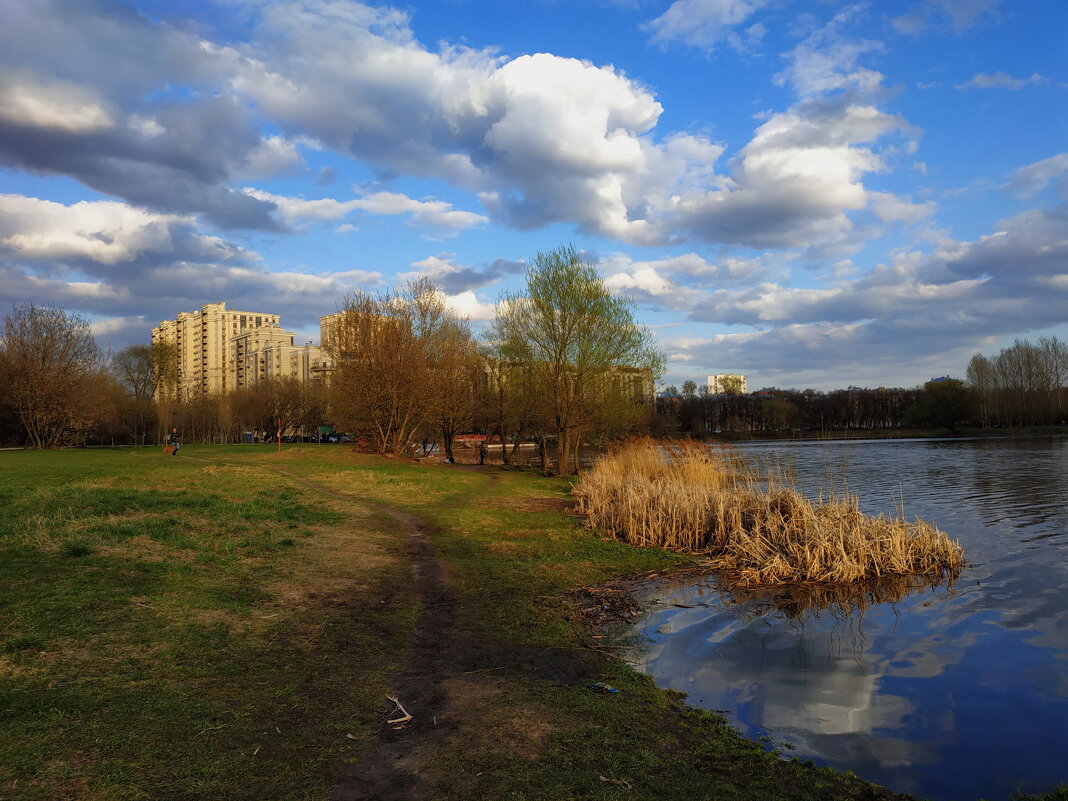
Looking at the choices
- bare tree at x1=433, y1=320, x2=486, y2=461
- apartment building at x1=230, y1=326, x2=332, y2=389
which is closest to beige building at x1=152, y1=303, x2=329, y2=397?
apartment building at x1=230, y1=326, x2=332, y2=389

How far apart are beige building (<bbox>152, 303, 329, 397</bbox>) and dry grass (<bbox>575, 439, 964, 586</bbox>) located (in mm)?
132632

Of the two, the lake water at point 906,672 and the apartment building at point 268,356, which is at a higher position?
the apartment building at point 268,356

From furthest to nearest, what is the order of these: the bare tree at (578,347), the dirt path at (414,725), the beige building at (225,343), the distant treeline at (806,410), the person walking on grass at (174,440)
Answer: the beige building at (225,343) → the distant treeline at (806,410) → the person walking on grass at (174,440) → the bare tree at (578,347) → the dirt path at (414,725)

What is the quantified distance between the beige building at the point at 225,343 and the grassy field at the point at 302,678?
446ft

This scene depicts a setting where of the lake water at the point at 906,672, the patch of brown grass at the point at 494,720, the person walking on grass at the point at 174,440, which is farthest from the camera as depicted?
the person walking on grass at the point at 174,440

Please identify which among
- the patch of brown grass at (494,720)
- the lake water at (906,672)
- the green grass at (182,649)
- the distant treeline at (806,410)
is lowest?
the lake water at (906,672)

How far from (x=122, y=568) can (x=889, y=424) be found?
4701 inches

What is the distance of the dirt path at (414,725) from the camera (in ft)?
13.3

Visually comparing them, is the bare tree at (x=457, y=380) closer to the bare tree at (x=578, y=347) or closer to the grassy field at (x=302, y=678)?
the bare tree at (x=578, y=347)

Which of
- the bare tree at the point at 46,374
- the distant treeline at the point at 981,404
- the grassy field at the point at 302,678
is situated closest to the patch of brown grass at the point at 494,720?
the grassy field at the point at 302,678

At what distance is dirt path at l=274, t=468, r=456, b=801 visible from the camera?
4.07m

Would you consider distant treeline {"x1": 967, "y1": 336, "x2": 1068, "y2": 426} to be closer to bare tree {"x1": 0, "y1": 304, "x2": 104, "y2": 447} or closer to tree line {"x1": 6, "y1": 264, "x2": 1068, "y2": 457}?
tree line {"x1": 6, "y1": 264, "x2": 1068, "y2": 457}

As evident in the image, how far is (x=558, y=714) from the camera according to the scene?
5332 millimetres

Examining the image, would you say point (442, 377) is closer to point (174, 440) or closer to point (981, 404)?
point (174, 440)
